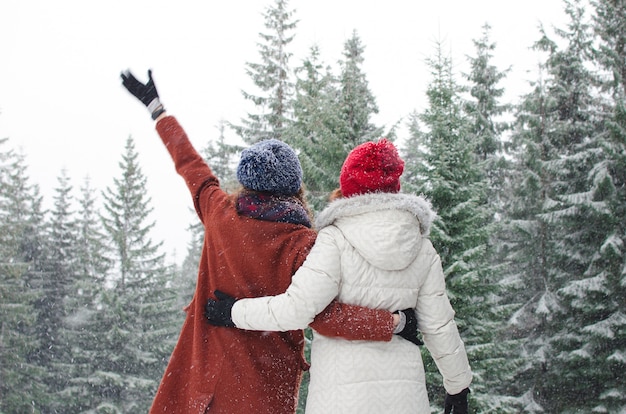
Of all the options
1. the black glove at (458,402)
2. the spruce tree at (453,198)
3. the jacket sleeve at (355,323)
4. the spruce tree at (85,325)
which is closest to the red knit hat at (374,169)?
the jacket sleeve at (355,323)

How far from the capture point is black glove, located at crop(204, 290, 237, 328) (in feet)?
8.58

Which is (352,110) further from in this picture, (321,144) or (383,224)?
(383,224)

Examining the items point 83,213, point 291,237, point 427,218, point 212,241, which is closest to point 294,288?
point 291,237

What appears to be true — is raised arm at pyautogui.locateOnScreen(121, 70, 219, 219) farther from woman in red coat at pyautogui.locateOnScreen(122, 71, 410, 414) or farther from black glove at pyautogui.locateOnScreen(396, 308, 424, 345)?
black glove at pyautogui.locateOnScreen(396, 308, 424, 345)

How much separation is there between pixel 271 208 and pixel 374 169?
554 millimetres

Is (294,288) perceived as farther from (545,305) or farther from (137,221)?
(137,221)

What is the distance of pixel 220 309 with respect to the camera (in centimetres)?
263

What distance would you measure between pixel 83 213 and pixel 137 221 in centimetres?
825

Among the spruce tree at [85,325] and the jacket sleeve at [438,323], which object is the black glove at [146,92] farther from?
the spruce tree at [85,325]

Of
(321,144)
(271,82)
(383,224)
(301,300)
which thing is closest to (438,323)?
(383,224)

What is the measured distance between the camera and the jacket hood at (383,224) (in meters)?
2.49

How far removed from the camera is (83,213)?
1289 inches

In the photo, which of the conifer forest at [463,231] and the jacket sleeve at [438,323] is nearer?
the jacket sleeve at [438,323]

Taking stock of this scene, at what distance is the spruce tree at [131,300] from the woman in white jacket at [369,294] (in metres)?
23.4
